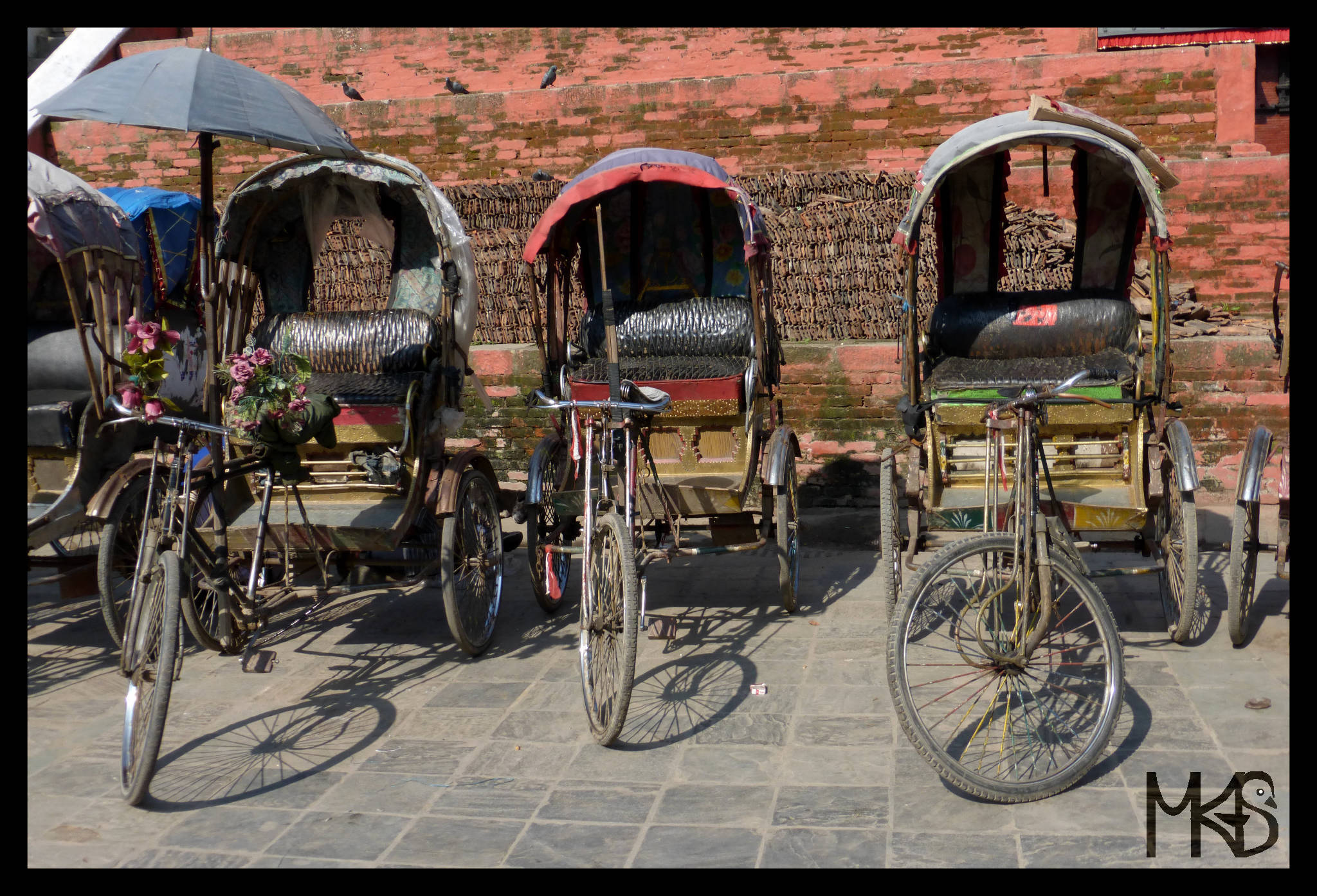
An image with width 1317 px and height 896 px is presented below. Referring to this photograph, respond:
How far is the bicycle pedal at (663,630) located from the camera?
5.55 m

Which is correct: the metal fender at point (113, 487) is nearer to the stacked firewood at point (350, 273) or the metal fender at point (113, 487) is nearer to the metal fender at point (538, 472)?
the metal fender at point (538, 472)

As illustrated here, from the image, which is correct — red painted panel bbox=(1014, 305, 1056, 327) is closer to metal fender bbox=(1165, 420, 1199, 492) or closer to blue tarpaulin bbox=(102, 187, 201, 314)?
metal fender bbox=(1165, 420, 1199, 492)

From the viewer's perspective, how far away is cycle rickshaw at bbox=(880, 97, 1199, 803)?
3.83 meters

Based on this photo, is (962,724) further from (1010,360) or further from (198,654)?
(198,654)

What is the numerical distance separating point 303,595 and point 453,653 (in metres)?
0.91

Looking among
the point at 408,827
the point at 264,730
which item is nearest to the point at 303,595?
the point at 264,730

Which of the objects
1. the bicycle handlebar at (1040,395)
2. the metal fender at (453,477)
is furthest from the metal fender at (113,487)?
the bicycle handlebar at (1040,395)

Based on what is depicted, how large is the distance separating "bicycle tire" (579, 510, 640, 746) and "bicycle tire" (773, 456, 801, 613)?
5.15 feet

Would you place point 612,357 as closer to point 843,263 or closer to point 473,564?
point 473,564

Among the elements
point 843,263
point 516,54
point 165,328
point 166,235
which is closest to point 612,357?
point 165,328

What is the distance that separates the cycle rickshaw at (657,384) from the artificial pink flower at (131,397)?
1653 millimetres

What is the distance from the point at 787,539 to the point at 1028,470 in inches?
83.5

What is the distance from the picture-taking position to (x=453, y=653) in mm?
5648

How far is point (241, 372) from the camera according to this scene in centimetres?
471
